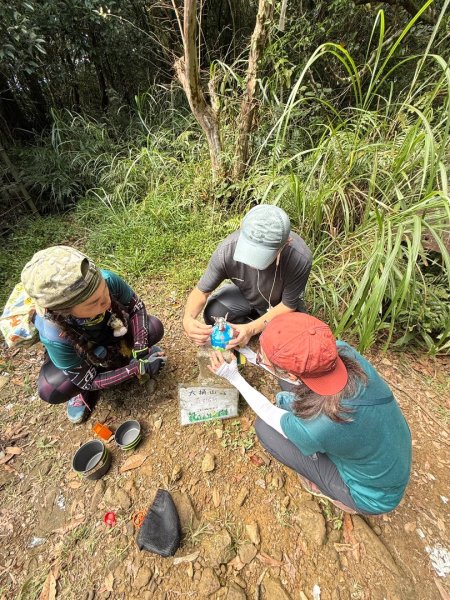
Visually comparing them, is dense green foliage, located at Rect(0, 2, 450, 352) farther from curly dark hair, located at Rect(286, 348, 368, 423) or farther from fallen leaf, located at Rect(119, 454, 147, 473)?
fallen leaf, located at Rect(119, 454, 147, 473)

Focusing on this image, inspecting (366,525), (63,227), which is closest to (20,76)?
(63,227)

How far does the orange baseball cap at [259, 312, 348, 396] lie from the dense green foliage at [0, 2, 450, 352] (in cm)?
82

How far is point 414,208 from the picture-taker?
171 centimetres

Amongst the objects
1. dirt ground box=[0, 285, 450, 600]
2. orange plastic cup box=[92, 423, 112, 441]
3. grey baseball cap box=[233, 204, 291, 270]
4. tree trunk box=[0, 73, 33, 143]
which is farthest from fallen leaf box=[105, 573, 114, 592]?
tree trunk box=[0, 73, 33, 143]

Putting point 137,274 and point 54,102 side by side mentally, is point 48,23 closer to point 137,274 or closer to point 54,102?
point 54,102

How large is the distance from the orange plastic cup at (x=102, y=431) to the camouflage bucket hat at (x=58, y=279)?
90cm

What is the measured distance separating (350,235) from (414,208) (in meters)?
0.57

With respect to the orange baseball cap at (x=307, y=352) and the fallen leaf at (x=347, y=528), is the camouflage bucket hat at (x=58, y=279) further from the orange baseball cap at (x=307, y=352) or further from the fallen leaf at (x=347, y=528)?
the fallen leaf at (x=347, y=528)

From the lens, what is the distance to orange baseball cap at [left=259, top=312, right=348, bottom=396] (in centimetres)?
95

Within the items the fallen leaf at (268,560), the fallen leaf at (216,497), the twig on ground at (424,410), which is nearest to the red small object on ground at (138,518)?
the fallen leaf at (216,497)

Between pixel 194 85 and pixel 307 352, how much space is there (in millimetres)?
2612

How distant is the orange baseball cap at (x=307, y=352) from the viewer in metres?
0.95

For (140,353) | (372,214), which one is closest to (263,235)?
(140,353)

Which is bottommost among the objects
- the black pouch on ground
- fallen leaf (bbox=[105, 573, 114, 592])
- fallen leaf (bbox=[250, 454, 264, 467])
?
fallen leaf (bbox=[250, 454, 264, 467])
